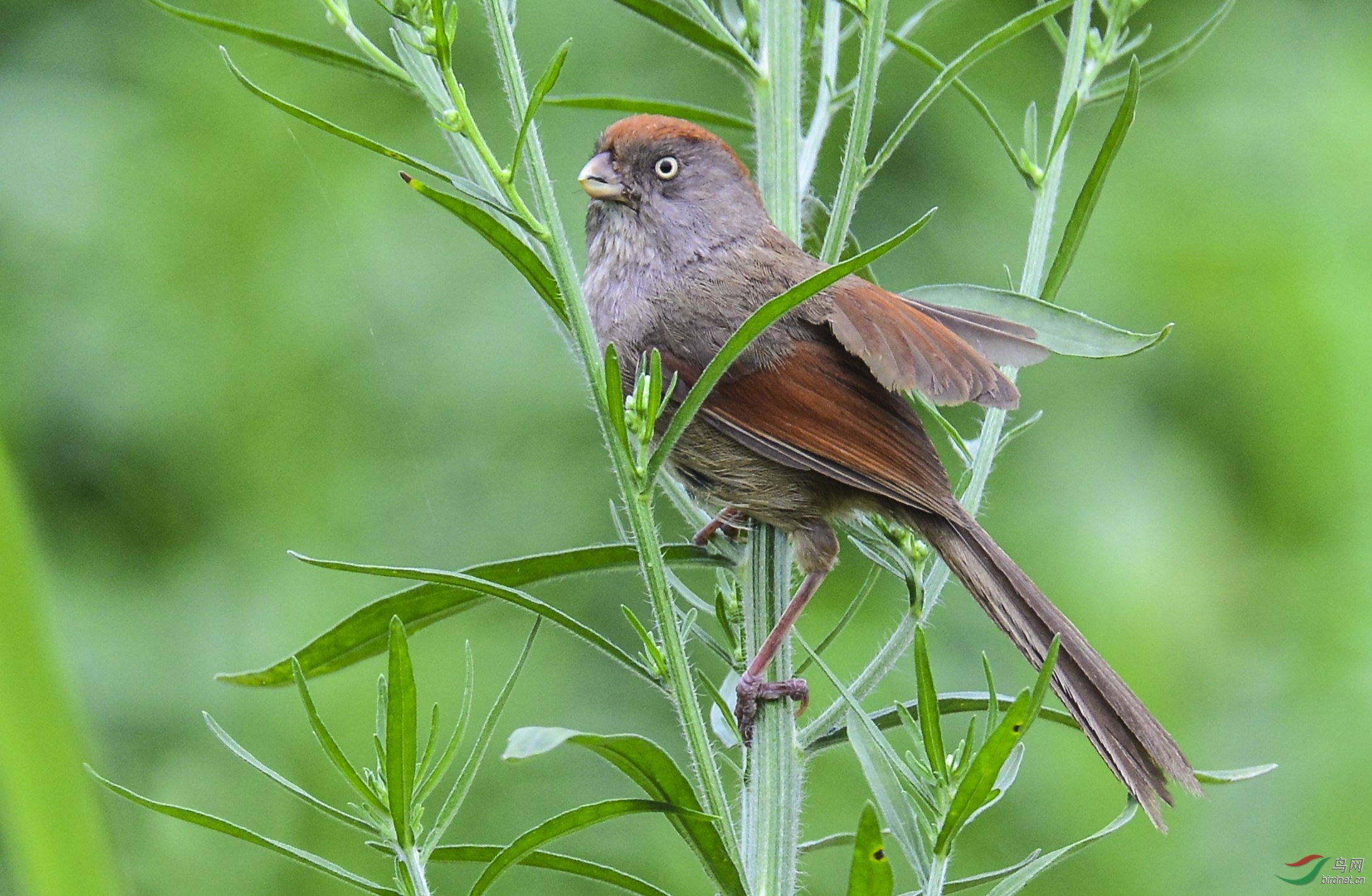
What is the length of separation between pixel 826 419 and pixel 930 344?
0.31 meters

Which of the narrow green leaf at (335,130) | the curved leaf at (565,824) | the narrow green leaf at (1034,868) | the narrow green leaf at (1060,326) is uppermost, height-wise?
the narrow green leaf at (335,130)

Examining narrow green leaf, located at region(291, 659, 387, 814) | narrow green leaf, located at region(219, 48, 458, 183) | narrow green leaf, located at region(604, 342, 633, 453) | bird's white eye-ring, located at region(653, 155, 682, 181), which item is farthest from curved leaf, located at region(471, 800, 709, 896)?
bird's white eye-ring, located at region(653, 155, 682, 181)

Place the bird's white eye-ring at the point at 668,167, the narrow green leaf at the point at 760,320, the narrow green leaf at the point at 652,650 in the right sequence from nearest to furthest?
the narrow green leaf at the point at 760,320
the narrow green leaf at the point at 652,650
the bird's white eye-ring at the point at 668,167

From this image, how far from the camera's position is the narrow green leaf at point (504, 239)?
1.30m

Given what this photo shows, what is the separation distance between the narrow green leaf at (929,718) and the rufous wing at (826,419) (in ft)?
2.43

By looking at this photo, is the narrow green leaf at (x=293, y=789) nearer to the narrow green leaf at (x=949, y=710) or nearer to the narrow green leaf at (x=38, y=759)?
the narrow green leaf at (x=38, y=759)

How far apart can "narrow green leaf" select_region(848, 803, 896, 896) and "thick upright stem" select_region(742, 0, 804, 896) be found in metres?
0.20

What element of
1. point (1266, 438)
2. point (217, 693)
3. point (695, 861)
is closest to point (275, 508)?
point (217, 693)

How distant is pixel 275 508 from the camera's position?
3.79m

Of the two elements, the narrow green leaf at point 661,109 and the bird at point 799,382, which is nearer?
the bird at point 799,382

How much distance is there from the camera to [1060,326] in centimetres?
159

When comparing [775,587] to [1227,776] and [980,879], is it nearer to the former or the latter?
[980,879]

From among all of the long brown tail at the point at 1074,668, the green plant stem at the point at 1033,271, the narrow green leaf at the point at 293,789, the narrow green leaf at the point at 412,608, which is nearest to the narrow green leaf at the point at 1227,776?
the long brown tail at the point at 1074,668

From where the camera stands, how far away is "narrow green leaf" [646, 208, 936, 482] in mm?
1229
